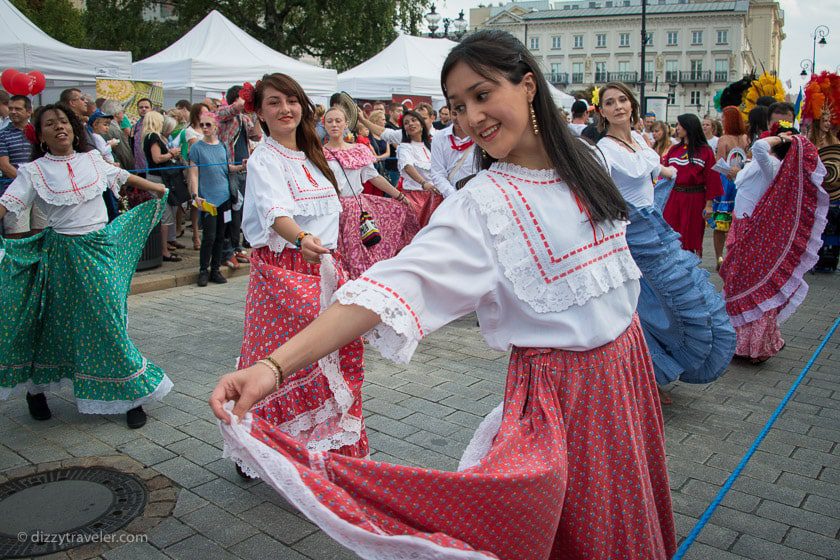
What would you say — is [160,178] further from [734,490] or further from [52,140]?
[734,490]

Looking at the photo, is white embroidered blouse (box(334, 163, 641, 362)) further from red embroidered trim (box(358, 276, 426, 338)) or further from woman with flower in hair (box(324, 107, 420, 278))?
woman with flower in hair (box(324, 107, 420, 278))

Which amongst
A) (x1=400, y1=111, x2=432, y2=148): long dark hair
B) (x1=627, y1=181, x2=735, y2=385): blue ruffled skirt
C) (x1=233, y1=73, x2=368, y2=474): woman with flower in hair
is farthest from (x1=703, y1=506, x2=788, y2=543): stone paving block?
(x1=400, y1=111, x2=432, y2=148): long dark hair

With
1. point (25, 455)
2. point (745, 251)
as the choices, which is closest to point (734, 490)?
point (745, 251)

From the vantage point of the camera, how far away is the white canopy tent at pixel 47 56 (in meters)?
10.1

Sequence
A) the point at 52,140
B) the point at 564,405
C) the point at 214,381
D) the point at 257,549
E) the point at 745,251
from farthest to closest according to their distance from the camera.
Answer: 1. the point at 745,251
2. the point at 214,381
3. the point at 52,140
4. the point at 257,549
5. the point at 564,405

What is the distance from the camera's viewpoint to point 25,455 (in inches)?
161

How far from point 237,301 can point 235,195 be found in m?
1.97

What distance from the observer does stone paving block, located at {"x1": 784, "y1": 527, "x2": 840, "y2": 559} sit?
310cm

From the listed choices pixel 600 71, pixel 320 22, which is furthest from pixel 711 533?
pixel 600 71

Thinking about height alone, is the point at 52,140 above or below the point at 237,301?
above

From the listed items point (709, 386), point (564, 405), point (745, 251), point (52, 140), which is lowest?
point (709, 386)

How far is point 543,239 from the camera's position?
1866mm

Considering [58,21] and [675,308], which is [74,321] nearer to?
[675,308]

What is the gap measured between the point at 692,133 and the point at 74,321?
6761 mm
